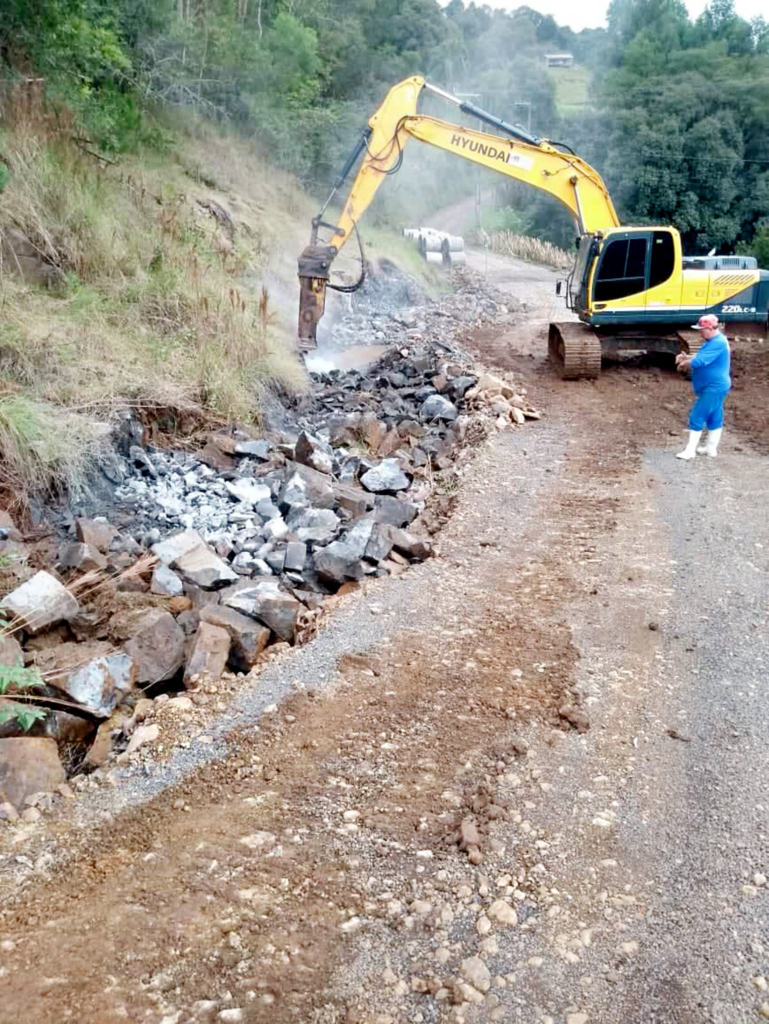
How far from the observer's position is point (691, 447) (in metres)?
8.98

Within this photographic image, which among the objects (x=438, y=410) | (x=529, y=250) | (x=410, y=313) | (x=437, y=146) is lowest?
(x=529, y=250)

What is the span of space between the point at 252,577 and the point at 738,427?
275 inches

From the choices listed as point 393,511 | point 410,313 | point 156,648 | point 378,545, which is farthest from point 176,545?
point 410,313

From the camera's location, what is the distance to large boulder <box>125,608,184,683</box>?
4.89m

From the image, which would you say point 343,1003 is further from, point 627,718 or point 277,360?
point 277,360

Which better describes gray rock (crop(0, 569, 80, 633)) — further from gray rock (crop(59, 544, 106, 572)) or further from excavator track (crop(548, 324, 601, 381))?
excavator track (crop(548, 324, 601, 381))

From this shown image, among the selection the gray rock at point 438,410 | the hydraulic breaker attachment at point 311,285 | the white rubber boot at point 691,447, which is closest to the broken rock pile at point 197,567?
the gray rock at point 438,410

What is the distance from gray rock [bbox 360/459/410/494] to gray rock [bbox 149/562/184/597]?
2.53 metres

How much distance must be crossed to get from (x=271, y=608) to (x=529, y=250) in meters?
35.5

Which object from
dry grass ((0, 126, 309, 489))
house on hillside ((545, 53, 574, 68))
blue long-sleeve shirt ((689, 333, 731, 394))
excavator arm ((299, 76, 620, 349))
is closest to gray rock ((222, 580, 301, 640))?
dry grass ((0, 126, 309, 489))

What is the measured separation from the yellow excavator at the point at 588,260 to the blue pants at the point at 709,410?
146 inches

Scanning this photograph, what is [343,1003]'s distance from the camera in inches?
109

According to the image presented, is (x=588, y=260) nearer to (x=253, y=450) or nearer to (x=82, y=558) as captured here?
(x=253, y=450)

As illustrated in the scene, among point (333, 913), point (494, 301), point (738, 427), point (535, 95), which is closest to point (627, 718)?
point (333, 913)
